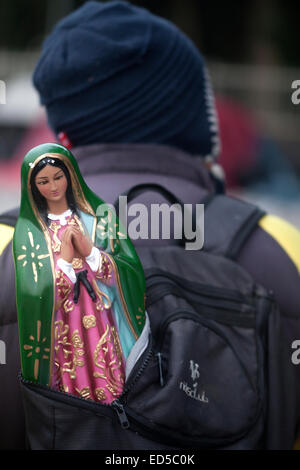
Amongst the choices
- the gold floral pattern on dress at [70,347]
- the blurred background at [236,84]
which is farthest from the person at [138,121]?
the blurred background at [236,84]

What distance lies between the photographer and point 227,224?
126 cm

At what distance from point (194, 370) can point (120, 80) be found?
1.94ft

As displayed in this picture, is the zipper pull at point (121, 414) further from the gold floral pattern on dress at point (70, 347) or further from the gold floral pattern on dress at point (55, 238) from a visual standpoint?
the gold floral pattern on dress at point (55, 238)

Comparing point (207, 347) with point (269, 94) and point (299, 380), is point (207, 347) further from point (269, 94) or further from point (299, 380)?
point (269, 94)

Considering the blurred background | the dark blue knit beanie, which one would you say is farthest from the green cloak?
the blurred background

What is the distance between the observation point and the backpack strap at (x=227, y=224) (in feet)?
4.04

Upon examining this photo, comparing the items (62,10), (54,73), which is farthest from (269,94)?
(54,73)

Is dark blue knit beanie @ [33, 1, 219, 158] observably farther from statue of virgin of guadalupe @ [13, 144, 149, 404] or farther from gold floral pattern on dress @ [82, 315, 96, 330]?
gold floral pattern on dress @ [82, 315, 96, 330]

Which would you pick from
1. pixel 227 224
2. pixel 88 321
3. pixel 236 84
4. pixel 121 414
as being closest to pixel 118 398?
pixel 121 414

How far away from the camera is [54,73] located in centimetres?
134

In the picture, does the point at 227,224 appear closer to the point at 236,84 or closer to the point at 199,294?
the point at 199,294

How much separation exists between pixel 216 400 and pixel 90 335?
0.28 m

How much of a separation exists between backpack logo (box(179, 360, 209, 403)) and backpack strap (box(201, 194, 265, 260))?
24cm

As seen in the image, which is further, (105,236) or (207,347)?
(207,347)
